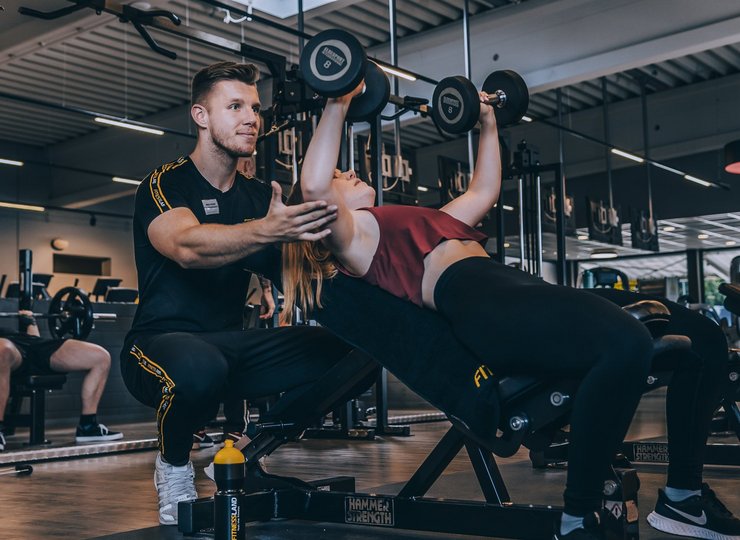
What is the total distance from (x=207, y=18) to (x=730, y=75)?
6.53 m

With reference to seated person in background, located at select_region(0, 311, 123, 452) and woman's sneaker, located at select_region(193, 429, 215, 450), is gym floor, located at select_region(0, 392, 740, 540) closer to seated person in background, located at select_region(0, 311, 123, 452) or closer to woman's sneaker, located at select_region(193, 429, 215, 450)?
woman's sneaker, located at select_region(193, 429, 215, 450)

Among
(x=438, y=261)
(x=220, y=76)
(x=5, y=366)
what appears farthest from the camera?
(x=5, y=366)

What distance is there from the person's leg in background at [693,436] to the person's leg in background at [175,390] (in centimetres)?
92

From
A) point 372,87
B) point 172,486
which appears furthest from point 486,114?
point 172,486

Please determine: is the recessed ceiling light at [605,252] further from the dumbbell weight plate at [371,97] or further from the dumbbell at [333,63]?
the dumbbell at [333,63]

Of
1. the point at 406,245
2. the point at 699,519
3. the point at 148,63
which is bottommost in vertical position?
the point at 699,519

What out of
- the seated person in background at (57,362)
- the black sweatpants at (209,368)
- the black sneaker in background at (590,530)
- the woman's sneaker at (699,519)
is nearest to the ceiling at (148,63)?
the seated person in background at (57,362)

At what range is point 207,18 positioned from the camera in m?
7.98

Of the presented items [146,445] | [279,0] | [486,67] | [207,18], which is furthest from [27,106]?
[146,445]

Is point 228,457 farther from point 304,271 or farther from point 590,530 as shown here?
point 590,530

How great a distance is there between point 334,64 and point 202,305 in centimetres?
82

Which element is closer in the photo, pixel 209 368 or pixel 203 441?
pixel 209 368

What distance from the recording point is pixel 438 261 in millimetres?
1844

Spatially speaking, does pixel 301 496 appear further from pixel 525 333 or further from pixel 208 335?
pixel 525 333
